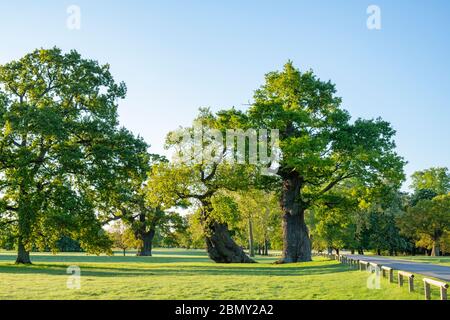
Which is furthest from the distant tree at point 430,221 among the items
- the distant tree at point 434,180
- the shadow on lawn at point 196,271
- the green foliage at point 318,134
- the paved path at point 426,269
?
the shadow on lawn at point 196,271

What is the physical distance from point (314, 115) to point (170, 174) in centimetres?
1293

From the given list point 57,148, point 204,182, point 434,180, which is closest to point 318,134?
point 204,182

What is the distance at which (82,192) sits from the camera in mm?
41438

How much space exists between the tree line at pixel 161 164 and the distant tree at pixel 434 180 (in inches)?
2683

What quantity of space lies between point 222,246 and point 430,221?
4247 cm

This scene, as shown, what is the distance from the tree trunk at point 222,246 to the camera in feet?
150

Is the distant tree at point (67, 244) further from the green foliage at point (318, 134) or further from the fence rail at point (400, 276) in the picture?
the fence rail at point (400, 276)

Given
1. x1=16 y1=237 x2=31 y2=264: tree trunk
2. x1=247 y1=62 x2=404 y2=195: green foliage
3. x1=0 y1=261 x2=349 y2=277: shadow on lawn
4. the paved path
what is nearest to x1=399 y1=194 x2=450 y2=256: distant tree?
x1=247 y1=62 x2=404 y2=195: green foliage

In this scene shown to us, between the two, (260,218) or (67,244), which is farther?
(67,244)

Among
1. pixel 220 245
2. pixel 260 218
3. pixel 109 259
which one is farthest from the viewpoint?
pixel 260 218

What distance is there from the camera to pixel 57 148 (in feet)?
126

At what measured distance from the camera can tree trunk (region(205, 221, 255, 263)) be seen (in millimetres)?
45625

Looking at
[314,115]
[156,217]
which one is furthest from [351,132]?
[156,217]

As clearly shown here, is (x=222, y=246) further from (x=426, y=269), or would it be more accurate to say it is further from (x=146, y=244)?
(x=146, y=244)
